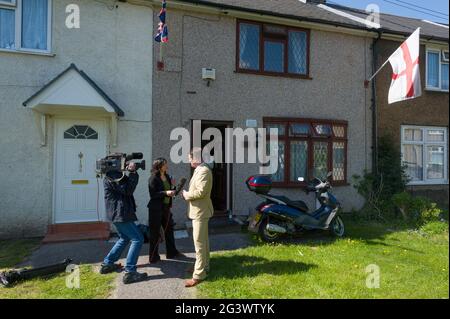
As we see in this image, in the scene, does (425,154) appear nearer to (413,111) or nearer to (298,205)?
(413,111)

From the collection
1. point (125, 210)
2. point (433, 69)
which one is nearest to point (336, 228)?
point (125, 210)

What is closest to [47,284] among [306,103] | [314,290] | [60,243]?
[60,243]

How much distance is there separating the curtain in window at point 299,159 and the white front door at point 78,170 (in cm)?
488

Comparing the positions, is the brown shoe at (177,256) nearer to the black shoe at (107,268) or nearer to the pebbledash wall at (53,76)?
the black shoe at (107,268)

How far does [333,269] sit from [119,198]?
3329mm

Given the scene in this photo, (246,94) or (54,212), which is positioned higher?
(246,94)

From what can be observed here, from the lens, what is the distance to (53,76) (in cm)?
663

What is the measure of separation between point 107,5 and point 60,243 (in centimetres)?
532

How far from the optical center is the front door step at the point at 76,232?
241 inches

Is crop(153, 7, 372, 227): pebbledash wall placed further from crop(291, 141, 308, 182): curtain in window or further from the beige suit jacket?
the beige suit jacket

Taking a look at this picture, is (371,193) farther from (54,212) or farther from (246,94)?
(54,212)

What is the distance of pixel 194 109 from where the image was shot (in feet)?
24.7

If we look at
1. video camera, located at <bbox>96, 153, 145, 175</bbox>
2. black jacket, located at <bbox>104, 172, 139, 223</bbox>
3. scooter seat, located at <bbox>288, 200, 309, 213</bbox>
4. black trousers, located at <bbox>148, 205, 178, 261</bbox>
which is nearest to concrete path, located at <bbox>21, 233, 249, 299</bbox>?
black trousers, located at <bbox>148, 205, 178, 261</bbox>
